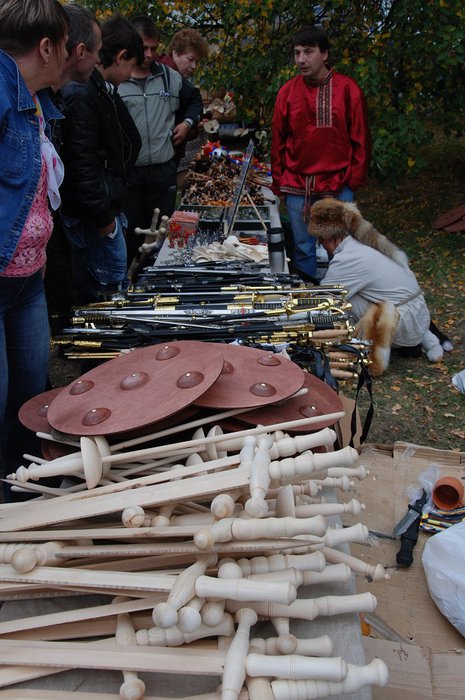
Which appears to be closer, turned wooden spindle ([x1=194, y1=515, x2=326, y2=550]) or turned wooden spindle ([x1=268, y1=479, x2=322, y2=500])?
turned wooden spindle ([x1=194, y1=515, x2=326, y2=550])

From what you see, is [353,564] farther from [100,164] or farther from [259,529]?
[100,164]

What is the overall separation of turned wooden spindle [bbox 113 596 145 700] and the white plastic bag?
1.25 m

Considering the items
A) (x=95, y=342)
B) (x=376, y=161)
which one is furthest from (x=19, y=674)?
(x=376, y=161)

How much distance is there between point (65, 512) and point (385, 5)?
25.5 feet

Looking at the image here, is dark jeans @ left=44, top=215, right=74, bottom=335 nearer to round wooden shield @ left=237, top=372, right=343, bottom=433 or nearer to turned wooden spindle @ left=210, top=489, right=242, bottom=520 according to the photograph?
round wooden shield @ left=237, top=372, right=343, bottom=433

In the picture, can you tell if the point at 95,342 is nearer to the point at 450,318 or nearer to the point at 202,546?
the point at 202,546

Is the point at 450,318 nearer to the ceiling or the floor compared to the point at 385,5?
nearer to the floor

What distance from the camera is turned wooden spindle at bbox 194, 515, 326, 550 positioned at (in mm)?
1257

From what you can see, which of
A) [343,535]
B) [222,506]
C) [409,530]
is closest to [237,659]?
[222,506]

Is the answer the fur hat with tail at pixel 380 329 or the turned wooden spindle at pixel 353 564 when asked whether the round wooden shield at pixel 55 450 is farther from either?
the fur hat with tail at pixel 380 329

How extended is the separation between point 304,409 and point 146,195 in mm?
4008

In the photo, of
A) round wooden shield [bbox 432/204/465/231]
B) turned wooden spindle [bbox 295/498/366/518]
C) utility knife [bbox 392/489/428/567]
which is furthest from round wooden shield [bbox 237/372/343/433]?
round wooden shield [bbox 432/204/465/231]

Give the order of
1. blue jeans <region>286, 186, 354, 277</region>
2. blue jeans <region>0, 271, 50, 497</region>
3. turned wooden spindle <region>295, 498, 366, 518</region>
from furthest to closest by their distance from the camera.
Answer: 1. blue jeans <region>286, 186, 354, 277</region>
2. blue jeans <region>0, 271, 50, 497</region>
3. turned wooden spindle <region>295, 498, 366, 518</region>

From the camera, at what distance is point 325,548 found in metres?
1.51
